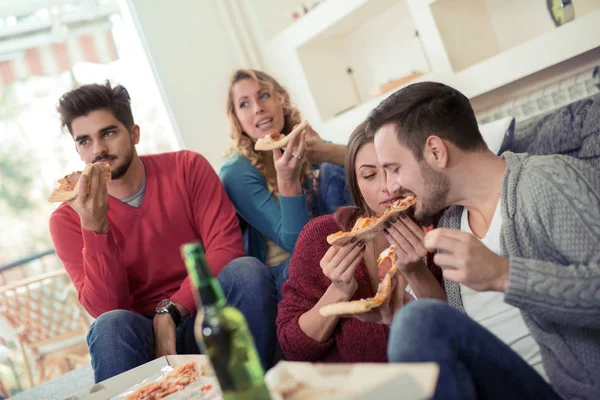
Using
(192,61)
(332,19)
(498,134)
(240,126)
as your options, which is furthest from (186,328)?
(192,61)

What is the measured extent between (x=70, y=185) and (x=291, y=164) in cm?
85

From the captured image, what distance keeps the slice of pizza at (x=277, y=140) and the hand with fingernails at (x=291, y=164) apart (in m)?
0.02

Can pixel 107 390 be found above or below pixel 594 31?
below

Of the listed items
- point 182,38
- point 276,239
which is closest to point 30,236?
point 182,38

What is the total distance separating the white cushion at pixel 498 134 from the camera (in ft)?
7.64

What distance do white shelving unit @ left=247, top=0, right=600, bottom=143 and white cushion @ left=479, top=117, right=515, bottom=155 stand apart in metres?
0.40

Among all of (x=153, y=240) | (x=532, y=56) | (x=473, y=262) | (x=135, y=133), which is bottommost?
(x=473, y=262)

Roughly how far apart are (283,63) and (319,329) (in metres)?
2.55

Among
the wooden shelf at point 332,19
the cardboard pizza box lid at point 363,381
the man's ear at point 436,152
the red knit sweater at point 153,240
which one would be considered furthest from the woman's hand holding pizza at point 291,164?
the cardboard pizza box lid at point 363,381

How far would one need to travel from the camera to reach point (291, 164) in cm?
237

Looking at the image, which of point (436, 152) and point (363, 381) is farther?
point (436, 152)

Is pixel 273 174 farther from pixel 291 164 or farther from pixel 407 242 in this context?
pixel 407 242

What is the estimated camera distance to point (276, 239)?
2586 millimetres

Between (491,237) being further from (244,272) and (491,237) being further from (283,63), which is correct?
(283,63)
